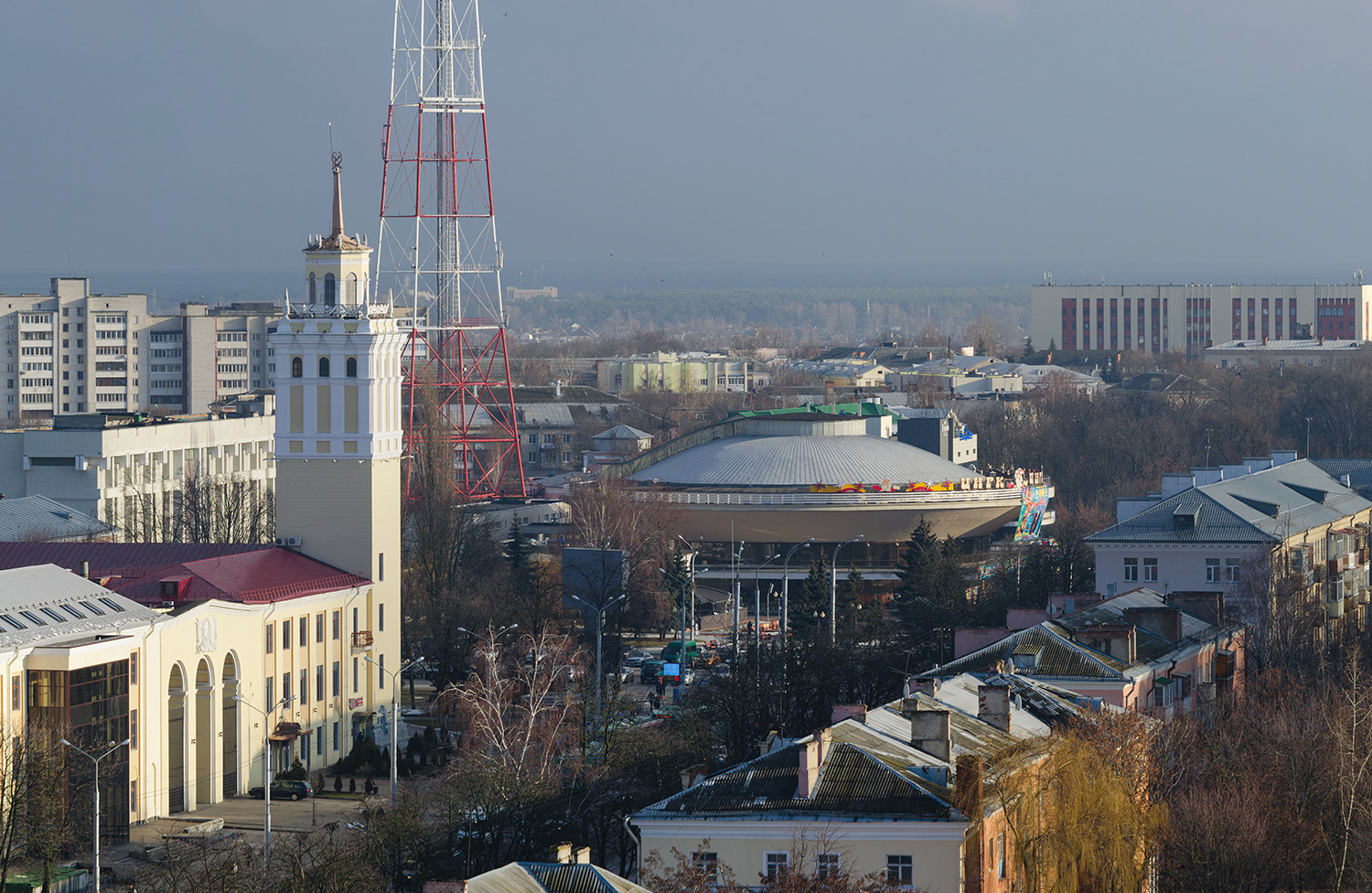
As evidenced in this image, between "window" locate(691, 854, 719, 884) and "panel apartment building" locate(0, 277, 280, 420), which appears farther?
"panel apartment building" locate(0, 277, 280, 420)

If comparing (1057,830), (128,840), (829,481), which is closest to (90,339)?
(829,481)

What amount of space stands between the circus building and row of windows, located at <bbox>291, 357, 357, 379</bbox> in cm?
3424

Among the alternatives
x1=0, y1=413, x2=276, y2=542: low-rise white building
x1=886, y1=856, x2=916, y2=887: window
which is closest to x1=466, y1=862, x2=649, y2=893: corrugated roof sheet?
x1=886, y1=856, x2=916, y2=887: window

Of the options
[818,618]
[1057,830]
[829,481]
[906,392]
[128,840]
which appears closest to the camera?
[1057,830]

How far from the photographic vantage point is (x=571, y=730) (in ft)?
157

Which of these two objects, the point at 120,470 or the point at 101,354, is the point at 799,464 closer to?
the point at 120,470

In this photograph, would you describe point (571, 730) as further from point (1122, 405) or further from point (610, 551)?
point (1122, 405)

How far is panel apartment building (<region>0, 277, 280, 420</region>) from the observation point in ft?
529

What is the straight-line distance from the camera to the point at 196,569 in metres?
56.4

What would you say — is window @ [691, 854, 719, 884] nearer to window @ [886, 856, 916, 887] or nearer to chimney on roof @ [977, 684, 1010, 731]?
window @ [886, 856, 916, 887]

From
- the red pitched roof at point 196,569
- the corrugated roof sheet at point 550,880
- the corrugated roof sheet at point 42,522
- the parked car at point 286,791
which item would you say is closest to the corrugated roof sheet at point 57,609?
the red pitched roof at point 196,569

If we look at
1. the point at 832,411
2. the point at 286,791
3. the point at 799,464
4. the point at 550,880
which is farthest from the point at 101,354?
the point at 550,880

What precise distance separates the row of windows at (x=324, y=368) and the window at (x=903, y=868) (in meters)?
34.1

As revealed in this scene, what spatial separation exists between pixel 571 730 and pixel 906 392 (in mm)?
136907
